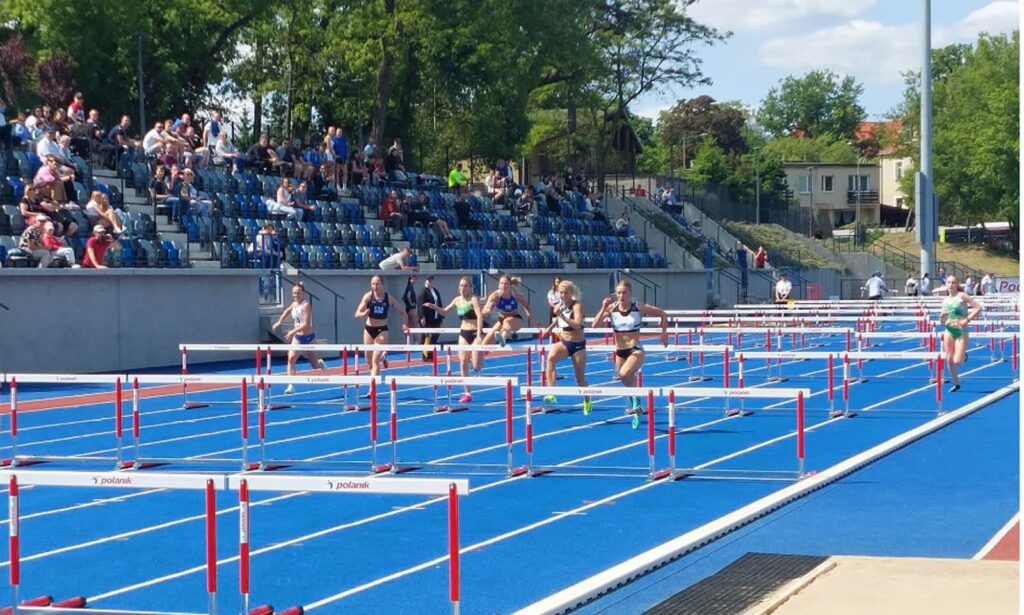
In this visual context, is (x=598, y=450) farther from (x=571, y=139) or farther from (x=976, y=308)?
(x=571, y=139)

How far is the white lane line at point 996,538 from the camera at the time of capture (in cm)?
971

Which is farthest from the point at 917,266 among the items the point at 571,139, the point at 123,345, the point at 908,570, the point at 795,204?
the point at 908,570

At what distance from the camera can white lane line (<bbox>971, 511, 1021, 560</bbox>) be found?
9711 mm

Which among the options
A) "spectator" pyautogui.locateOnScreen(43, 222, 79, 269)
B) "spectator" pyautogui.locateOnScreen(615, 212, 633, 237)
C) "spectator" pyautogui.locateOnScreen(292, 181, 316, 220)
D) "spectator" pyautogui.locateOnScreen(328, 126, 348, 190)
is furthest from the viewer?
"spectator" pyautogui.locateOnScreen(615, 212, 633, 237)

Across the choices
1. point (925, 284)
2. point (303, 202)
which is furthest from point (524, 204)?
point (303, 202)

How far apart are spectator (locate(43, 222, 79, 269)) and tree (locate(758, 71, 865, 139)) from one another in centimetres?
11878

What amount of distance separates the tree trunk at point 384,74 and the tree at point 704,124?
6922 centimetres

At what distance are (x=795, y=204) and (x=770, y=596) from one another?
69241 millimetres

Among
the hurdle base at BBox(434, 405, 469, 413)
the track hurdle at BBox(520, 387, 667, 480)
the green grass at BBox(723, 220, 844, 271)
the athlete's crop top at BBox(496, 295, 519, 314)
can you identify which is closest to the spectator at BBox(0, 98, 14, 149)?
the athlete's crop top at BBox(496, 295, 519, 314)

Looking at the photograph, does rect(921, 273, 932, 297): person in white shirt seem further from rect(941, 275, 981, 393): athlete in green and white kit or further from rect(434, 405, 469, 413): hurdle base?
rect(434, 405, 469, 413): hurdle base

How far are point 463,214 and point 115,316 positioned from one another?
1548 centimetres

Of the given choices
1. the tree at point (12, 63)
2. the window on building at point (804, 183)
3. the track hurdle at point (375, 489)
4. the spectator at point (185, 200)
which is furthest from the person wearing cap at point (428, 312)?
the window on building at point (804, 183)

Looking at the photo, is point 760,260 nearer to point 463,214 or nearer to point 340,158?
point 463,214

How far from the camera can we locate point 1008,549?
32.4 feet
